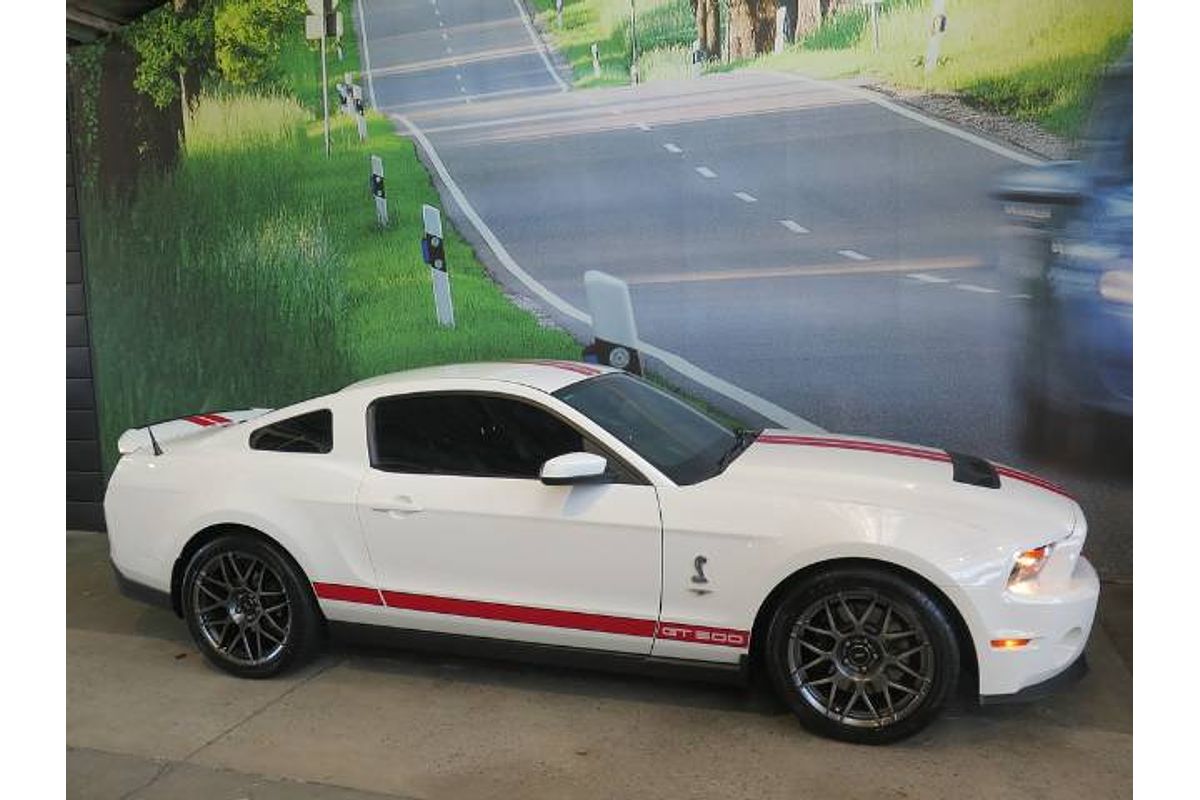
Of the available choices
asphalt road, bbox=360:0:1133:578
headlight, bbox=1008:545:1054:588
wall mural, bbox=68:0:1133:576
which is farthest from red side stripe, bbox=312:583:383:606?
asphalt road, bbox=360:0:1133:578

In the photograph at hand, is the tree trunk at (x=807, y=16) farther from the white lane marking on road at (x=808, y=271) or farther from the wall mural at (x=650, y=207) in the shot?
the white lane marking on road at (x=808, y=271)

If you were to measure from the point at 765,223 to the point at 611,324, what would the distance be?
3.86 ft

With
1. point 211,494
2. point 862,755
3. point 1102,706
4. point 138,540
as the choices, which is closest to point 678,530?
point 862,755

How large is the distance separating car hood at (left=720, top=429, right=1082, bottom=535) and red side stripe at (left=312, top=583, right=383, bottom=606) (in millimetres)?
1609

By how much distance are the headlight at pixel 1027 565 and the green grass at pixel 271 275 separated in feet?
12.0

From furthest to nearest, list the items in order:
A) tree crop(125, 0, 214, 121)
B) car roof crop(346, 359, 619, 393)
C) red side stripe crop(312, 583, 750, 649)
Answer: tree crop(125, 0, 214, 121)
car roof crop(346, 359, 619, 393)
red side stripe crop(312, 583, 750, 649)

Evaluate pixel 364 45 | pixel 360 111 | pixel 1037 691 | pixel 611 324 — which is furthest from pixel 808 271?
pixel 364 45

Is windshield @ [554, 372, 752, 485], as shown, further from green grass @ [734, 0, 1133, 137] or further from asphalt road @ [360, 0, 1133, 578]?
green grass @ [734, 0, 1133, 137]

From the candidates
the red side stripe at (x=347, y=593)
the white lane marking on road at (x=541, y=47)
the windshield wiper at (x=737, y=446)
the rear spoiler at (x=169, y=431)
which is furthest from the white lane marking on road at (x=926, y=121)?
the red side stripe at (x=347, y=593)

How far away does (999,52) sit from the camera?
576 centimetres

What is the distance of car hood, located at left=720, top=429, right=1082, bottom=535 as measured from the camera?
12.3 feet

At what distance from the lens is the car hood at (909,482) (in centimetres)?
376

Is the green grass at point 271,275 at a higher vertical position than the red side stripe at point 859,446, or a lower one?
higher

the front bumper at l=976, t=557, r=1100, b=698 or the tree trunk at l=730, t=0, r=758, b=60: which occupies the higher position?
the tree trunk at l=730, t=0, r=758, b=60
